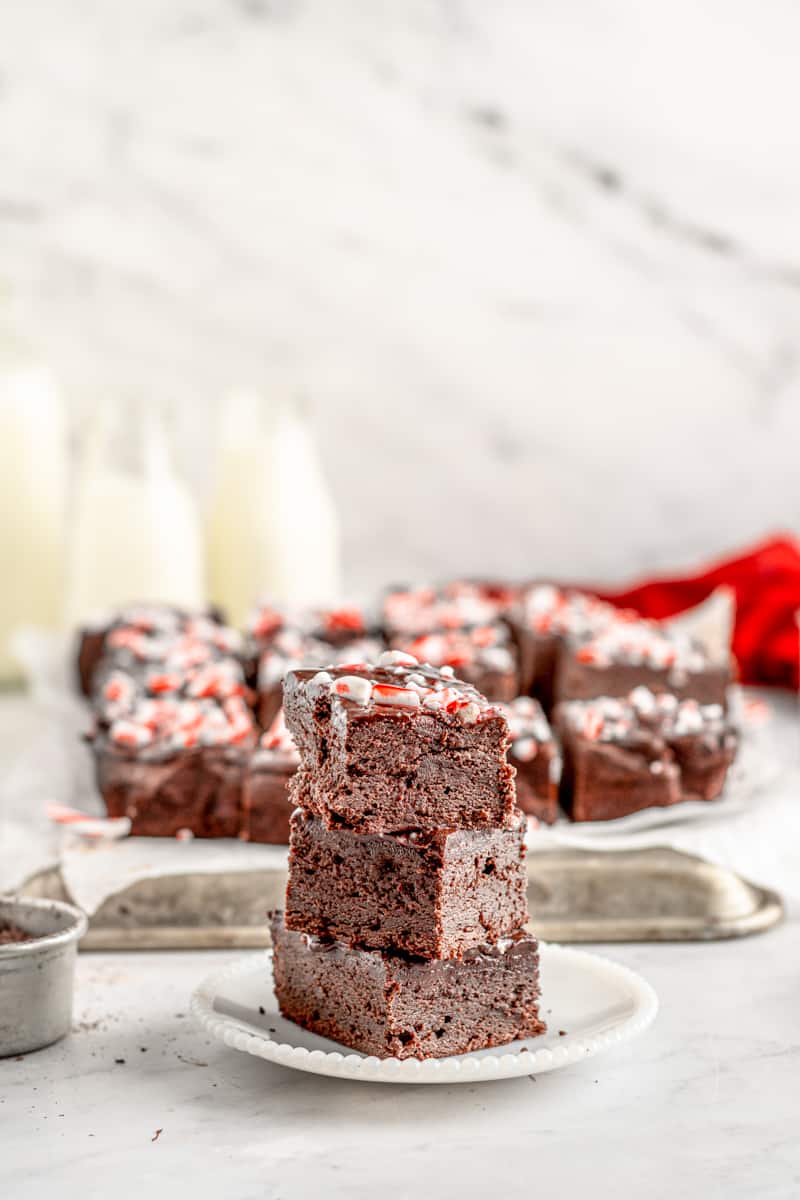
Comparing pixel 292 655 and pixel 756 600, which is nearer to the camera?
pixel 292 655

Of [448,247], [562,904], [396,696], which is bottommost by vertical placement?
[562,904]

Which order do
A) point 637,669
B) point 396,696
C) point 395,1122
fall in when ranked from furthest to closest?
point 637,669 → point 396,696 → point 395,1122

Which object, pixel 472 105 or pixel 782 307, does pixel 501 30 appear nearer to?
pixel 472 105

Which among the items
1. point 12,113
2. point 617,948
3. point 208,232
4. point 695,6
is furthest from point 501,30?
point 617,948

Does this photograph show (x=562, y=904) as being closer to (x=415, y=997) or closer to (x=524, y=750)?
(x=524, y=750)

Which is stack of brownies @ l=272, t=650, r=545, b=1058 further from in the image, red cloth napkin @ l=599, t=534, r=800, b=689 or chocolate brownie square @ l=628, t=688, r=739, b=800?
red cloth napkin @ l=599, t=534, r=800, b=689

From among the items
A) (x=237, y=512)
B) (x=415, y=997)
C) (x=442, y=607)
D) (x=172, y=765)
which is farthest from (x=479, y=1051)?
(x=237, y=512)

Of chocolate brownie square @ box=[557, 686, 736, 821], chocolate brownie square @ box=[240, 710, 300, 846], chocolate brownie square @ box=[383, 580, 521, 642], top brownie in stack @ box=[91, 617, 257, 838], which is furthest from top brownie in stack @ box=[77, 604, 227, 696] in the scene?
chocolate brownie square @ box=[557, 686, 736, 821]
